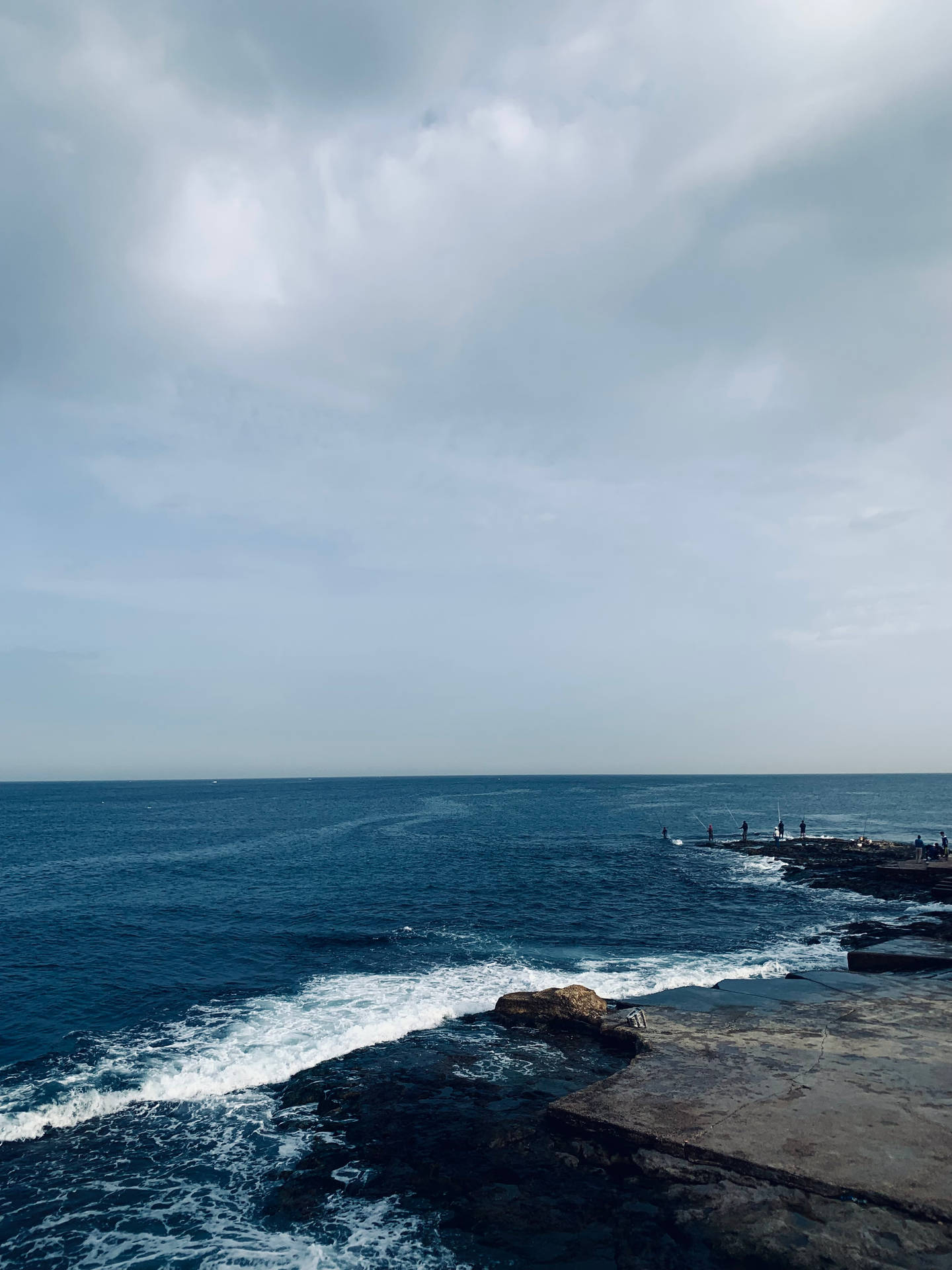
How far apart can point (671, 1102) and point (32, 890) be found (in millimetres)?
51749

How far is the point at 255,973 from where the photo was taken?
101 ft

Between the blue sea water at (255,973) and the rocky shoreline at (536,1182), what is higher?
the rocky shoreline at (536,1182)

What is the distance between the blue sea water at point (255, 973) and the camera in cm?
1420

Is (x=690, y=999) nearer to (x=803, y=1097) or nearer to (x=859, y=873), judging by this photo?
(x=803, y=1097)

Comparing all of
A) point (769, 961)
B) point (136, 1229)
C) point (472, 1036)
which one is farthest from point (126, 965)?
point (769, 961)

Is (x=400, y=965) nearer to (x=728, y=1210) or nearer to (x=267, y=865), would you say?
(x=728, y=1210)

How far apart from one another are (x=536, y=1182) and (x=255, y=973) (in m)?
20.0

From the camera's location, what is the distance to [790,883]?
5412 cm

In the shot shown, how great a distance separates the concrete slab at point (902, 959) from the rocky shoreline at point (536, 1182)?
13517mm

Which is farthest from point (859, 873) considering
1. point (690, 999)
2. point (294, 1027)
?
point (294, 1027)

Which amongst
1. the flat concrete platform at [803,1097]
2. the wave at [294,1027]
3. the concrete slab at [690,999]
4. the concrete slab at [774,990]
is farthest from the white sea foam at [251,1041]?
the flat concrete platform at [803,1097]

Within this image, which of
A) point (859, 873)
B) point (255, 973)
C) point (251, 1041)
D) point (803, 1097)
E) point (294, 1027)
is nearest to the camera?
point (803, 1097)


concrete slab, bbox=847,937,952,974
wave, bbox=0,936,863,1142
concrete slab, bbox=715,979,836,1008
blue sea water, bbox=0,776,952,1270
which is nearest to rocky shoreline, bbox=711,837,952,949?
blue sea water, bbox=0,776,952,1270

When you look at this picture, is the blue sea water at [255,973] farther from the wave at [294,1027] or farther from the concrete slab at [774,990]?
the concrete slab at [774,990]
